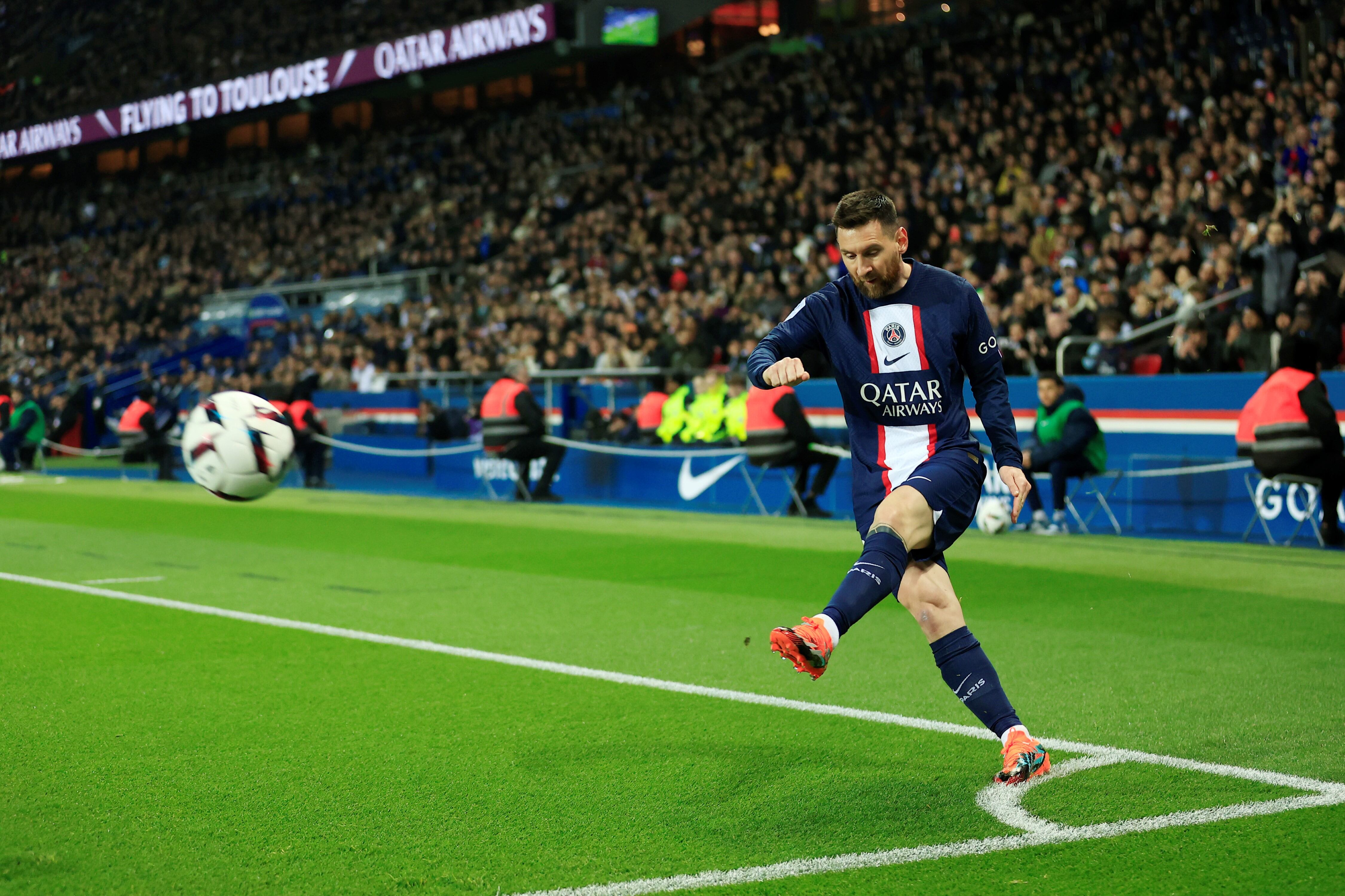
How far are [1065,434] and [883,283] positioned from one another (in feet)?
32.6

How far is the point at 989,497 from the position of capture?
15.1 m

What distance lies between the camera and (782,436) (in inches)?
645

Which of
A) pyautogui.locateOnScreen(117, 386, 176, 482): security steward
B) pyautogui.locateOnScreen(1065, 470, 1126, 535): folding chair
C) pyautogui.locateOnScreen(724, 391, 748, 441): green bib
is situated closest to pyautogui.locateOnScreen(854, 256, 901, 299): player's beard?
pyautogui.locateOnScreen(1065, 470, 1126, 535): folding chair

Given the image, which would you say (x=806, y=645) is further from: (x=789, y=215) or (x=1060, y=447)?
(x=789, y=215)

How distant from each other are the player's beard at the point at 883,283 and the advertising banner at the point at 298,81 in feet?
85.7

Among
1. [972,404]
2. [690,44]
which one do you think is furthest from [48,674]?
[690,44]

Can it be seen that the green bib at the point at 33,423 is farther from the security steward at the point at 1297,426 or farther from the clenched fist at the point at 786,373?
the clenched fist at the point at 786,373

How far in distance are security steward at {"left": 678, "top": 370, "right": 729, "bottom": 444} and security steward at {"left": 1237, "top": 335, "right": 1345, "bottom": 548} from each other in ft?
22.7

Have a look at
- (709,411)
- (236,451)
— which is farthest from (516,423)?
(236,451)

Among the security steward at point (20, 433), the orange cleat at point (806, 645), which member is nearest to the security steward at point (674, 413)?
the security steward at point (20, 433)

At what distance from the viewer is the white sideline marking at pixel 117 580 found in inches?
426

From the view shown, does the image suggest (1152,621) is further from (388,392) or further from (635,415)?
(388,392)

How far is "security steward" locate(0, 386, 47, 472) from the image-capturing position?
26.4 metres

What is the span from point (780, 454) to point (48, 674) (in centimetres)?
1042
